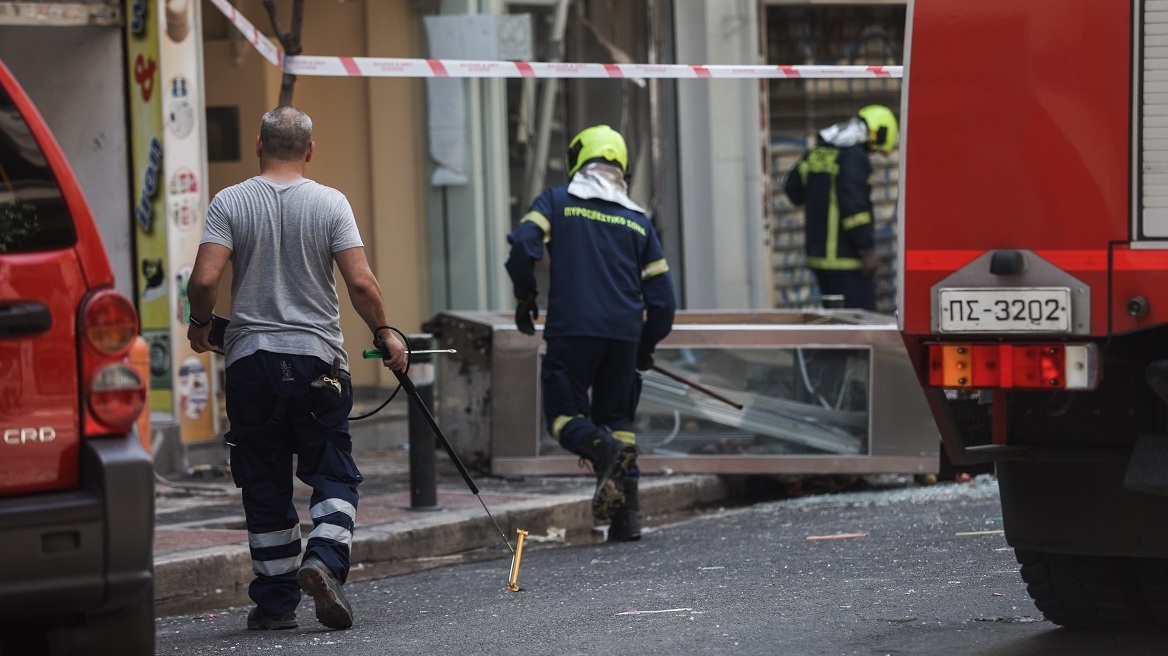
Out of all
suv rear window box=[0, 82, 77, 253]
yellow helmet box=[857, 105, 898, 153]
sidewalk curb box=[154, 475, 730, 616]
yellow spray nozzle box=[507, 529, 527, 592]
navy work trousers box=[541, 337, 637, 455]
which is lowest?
sidewalk curb box=[154, 475, 730, 616]

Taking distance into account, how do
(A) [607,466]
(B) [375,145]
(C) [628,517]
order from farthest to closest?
(B) [375,145] < (C) [628,517] < (A) [607,466]

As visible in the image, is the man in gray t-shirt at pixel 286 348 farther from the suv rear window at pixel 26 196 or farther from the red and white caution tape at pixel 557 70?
the red and white caution tape at pixel 557 70

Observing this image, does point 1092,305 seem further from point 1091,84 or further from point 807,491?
point 807,491

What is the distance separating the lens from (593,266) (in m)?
7.86

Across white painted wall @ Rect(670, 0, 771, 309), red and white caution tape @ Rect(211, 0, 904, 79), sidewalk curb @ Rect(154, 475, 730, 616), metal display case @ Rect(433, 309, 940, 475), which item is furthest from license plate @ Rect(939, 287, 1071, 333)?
white painted wall @ Rect(670, 0, 771, 309)

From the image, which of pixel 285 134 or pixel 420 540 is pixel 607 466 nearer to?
pixel 420 540

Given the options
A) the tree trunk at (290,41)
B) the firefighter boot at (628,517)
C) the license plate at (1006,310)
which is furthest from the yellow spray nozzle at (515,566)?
the tree trunk at (290,41)

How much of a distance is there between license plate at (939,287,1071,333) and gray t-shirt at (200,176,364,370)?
2058 millimetres

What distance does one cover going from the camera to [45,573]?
3.76m

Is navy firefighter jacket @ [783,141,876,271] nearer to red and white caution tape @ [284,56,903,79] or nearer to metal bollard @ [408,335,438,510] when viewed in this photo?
red and white caution tape @ [284,56,903,79]

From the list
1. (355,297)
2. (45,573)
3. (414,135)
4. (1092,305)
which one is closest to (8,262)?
(45,573)

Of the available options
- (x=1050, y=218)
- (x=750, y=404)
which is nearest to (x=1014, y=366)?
(x=1050, y=218)

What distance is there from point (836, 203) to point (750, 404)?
427 centimetres

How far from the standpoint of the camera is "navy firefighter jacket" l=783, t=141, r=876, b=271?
1314 cm
